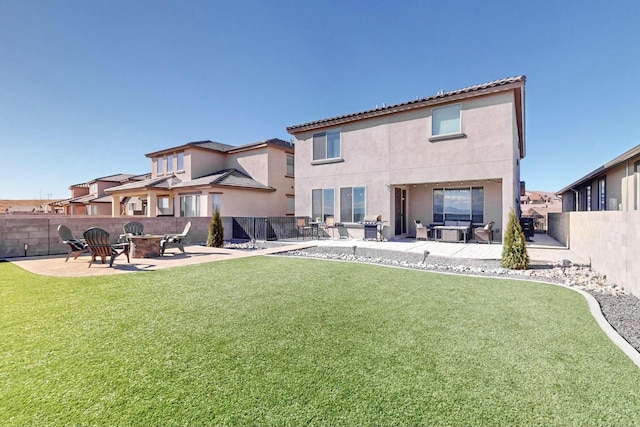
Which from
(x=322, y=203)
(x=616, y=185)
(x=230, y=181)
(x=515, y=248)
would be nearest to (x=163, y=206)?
(x=230, y=181)

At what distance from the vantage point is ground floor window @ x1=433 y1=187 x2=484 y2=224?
51.7ft

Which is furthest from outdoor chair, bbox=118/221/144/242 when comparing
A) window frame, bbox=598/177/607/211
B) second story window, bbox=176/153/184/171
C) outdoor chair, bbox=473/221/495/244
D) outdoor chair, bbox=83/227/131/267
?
window frame, bbox=598/177/607/211

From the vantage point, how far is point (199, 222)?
16.1 m

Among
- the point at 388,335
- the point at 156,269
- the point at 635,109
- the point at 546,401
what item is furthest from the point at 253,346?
the point at 635,109

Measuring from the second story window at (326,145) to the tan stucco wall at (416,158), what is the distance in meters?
0.40

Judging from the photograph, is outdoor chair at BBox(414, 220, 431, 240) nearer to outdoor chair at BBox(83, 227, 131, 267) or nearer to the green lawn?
the green lawn

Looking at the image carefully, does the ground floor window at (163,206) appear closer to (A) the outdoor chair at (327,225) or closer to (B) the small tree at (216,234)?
(B) the small tree at (216,234)

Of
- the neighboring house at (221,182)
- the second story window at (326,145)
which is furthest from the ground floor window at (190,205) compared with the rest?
the second story window at (326,145)

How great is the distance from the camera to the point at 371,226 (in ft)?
50.6

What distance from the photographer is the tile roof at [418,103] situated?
12.6 m

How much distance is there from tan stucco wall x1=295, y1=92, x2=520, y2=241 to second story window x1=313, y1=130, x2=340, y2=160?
40cm

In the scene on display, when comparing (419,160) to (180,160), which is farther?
(180,160)

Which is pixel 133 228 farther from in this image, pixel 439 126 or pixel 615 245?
pixel 615 245

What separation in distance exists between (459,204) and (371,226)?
5.34 meters
